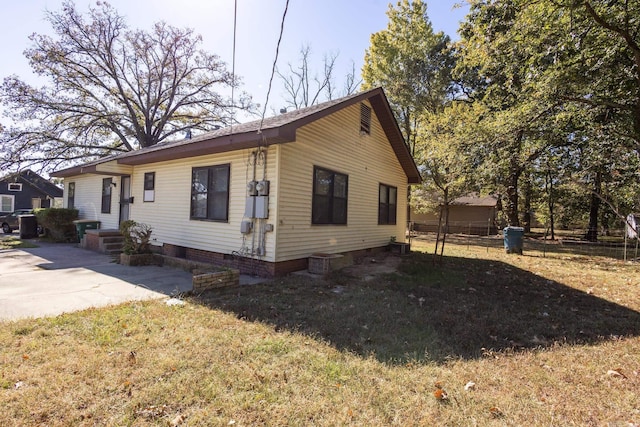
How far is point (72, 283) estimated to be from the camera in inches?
223

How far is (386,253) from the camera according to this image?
10953mm

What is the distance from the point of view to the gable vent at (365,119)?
30.3 feet

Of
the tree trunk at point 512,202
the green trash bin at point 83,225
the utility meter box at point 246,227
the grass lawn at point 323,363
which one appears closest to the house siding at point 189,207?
the utility meter box at point 246,227

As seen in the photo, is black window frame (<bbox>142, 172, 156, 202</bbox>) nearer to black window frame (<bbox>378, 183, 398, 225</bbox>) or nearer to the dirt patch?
the dirt patch

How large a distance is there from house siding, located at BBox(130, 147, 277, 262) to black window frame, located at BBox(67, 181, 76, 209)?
19.9 feet

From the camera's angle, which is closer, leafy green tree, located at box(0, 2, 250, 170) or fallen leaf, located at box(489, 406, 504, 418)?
fallen leaf, located at box(489, 406, 504, 418)

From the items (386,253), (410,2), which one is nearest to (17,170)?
(386,253)

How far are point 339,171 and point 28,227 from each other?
13543mm

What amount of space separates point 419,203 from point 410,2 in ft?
44.4

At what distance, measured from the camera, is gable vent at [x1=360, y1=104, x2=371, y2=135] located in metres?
9.25

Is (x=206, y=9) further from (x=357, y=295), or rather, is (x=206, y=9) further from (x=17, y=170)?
(x=17, y=170)

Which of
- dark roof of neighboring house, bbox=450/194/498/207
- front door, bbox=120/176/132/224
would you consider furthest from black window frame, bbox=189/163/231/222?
dark roof of neighboring house, bbox=450/194/498/207

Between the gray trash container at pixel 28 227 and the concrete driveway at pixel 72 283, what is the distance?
5.94 metres

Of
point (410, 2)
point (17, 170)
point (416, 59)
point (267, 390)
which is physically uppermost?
point (410, 2)
